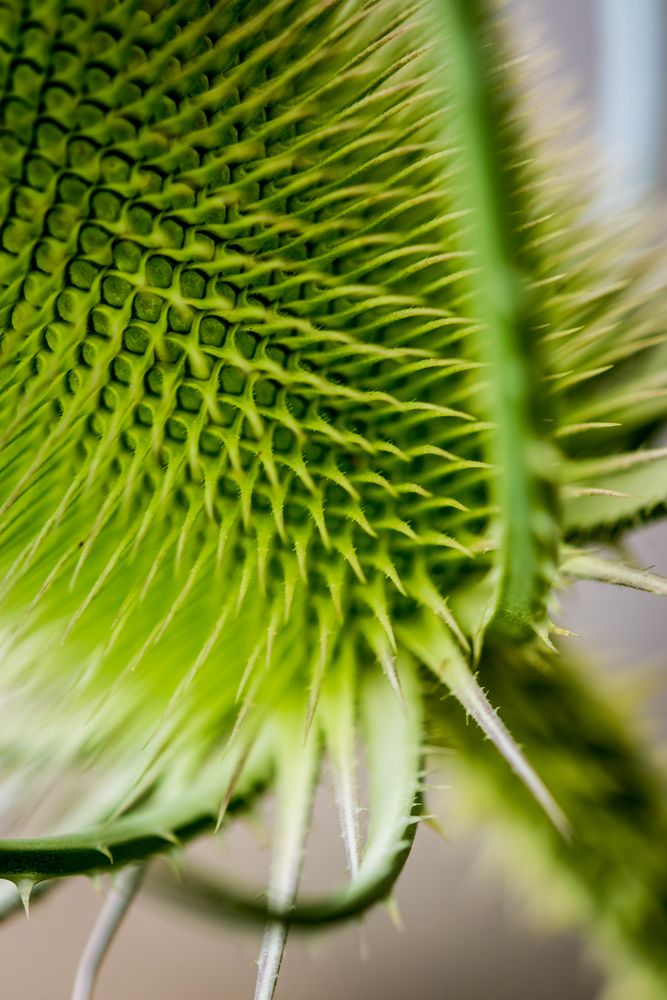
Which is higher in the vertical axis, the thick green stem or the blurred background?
the thick green stem

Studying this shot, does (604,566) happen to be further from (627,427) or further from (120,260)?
(120,260)

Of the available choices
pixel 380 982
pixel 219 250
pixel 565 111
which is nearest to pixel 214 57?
pixel 219 250

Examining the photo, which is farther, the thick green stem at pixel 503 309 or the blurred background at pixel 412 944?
the blurred background at pixel 412 944

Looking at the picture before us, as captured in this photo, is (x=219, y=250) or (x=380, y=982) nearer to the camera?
(x=219, y=250)

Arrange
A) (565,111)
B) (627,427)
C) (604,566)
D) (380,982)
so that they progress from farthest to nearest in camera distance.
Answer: (380,982), (565,111), (627,427), (604,566)

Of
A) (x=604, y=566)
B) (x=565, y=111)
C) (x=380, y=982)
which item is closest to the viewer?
(x=604, y=566)

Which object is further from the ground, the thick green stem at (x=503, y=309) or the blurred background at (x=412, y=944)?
the thick green stem at (x=503, y=309)

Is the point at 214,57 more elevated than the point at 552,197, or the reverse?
the point at 214,57

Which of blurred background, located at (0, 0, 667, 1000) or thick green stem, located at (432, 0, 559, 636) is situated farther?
blurred background, located at (0, 0, 667, 1000)

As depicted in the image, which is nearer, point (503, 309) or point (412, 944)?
point (503, 309)

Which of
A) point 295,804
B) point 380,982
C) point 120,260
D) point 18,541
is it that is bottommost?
point 380,982

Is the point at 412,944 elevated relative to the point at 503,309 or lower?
lower
